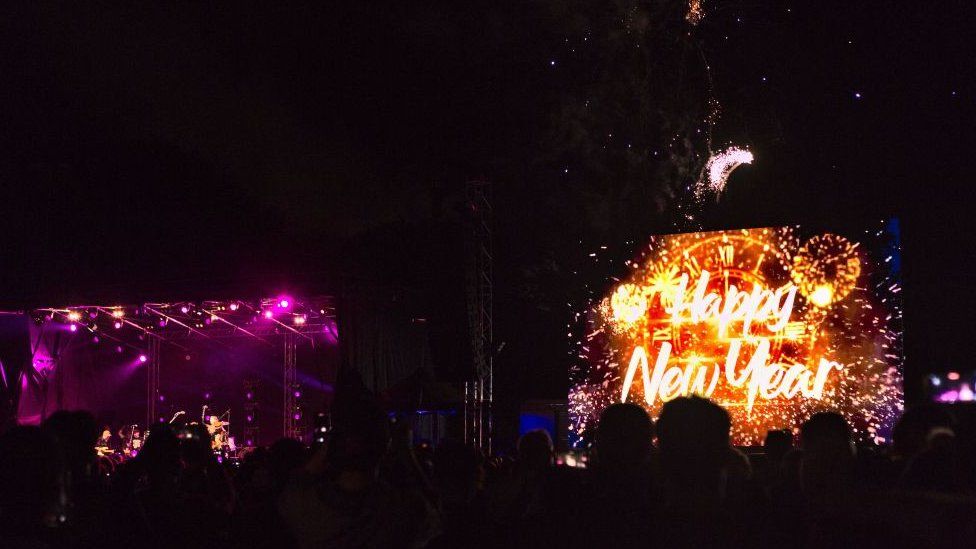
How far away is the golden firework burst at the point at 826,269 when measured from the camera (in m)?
14.3

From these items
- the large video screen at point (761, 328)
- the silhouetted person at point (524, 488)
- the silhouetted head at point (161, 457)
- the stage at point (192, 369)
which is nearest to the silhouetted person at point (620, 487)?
the silhouetted person at point (524, 488)

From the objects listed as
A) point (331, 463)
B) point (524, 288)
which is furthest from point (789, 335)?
point (331, 463)

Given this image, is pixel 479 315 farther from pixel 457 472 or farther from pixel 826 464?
pixel 826 464

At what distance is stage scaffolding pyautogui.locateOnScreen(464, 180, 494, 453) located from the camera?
46.4 ft

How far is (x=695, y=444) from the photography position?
105 inches

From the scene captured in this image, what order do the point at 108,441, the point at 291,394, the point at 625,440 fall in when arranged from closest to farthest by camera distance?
the point at 625,440 < the point at 291,394 < the point at 108,441

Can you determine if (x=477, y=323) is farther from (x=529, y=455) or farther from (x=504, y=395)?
(x=529, y=455)

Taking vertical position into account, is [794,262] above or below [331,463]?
above

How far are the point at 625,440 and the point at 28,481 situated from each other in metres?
1.88

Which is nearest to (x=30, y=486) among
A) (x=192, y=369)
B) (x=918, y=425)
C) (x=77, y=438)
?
(x=77, y=438)

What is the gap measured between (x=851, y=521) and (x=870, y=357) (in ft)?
41.2

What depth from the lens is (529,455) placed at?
476 cm

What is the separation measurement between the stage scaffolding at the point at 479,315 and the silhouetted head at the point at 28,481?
1119cm

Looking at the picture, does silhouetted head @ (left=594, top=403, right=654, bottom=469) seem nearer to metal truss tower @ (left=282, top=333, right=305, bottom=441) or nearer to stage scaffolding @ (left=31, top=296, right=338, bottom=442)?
stage scaffolding @ (left=31, top=296, right=338, bottom=442)
